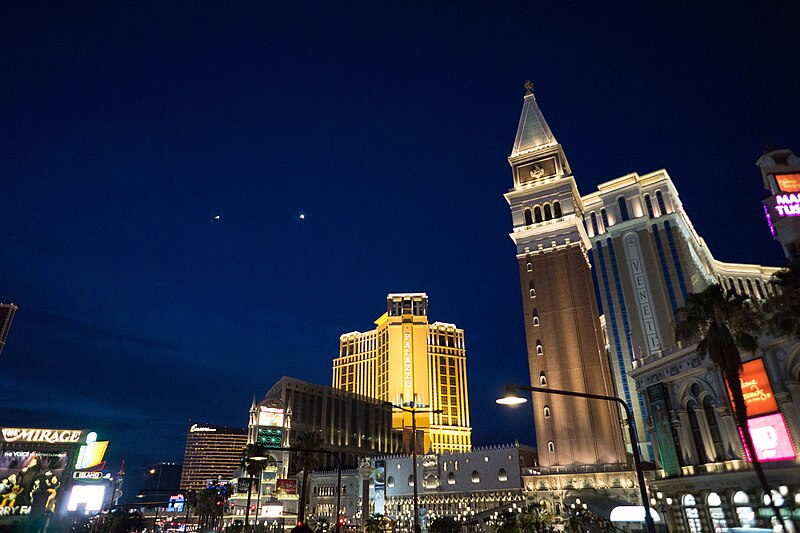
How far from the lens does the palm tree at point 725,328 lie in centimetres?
2455

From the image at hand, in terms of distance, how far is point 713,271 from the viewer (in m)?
123

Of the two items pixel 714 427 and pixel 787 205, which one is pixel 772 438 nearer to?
pixel 714 427

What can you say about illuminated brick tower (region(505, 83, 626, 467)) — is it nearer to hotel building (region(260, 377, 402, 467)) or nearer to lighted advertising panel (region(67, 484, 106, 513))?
lighted advertising panel (region(67, 484, 106, 513))

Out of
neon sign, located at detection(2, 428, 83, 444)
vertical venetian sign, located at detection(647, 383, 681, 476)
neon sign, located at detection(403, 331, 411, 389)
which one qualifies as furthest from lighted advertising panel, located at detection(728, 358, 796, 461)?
neon sign, located at detection(403, 331, 411, 389)

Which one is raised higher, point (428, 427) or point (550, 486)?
point (428, 427)

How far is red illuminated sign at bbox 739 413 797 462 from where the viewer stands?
26734mm

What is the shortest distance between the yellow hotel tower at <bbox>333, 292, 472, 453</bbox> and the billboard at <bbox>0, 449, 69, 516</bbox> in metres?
80.0

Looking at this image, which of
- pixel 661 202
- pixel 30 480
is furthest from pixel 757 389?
pixel 661 202

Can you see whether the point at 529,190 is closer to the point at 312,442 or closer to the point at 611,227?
the point at 611,227

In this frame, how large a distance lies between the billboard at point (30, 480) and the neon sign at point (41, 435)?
1.14 meters

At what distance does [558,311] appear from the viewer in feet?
232

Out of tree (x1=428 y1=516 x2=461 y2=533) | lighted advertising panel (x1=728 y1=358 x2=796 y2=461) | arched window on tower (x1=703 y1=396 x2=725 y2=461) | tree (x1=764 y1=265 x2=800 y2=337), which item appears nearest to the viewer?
tree (x1=764 y1=265 x2=800 y2=337)

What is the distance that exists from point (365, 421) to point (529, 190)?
69.5 m

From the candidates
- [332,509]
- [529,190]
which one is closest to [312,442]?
[332,509]
